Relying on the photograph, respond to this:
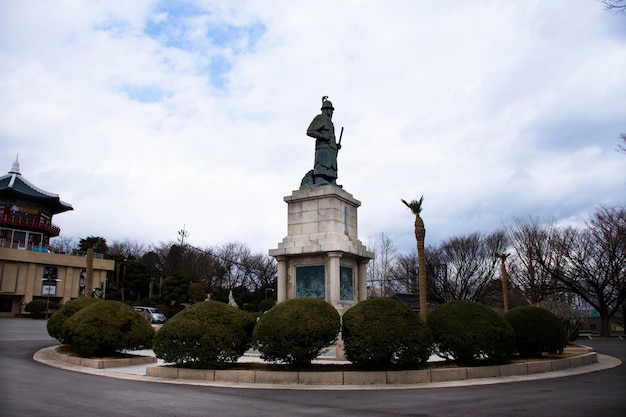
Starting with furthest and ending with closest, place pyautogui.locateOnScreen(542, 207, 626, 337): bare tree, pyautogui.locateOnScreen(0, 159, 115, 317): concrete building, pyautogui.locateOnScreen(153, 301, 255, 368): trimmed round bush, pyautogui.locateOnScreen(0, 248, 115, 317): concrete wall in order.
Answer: pyautogui.locateOnScreen(0, 159, 115, 317): concrete building < pyautogui.locateOnScreen(0, 248, 115, 317): concrete wall < pyautogui.locateOnScreen(542, 207, 626, 337): bare tree < pyautogui.locateOnScreen(153, 301, 255, 368): trimmed round bush

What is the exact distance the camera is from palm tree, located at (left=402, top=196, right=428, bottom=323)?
15.1 meters

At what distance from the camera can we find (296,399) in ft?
29.9

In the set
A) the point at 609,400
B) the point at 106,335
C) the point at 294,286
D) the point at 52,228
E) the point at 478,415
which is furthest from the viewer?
Result: the point at 52,228

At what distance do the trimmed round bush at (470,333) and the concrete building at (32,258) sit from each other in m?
45.5

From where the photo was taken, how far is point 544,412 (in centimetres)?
753

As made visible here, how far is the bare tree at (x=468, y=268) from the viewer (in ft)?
146

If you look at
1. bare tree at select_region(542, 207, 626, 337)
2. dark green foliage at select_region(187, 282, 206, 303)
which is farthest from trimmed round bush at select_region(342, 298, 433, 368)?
Result: dark green foliage at select_region(187, 282, 206, 303)

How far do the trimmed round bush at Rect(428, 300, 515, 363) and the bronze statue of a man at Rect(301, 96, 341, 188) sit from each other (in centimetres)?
890

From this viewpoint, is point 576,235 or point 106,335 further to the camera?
point 576,235

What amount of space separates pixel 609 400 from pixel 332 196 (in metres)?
12.3

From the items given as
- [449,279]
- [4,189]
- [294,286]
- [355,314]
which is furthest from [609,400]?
[4,189]

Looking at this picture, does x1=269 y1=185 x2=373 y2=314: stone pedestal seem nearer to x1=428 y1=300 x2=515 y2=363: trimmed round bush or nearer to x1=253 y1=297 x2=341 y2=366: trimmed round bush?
x1=428 y1=300 x2=515 y2=363: trimmed round bush

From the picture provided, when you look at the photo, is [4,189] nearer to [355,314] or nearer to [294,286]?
[294,286]

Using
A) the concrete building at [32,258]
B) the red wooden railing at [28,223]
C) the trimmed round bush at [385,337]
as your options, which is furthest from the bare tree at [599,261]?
the red wooden railing at [28,223]
